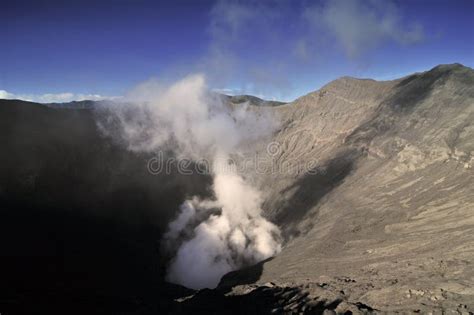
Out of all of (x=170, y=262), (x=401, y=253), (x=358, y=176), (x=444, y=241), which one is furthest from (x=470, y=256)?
(x=170, y=262)

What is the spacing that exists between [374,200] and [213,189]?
6256 centimetres

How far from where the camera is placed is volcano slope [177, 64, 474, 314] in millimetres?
33156

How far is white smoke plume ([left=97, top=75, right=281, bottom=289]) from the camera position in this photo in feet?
292

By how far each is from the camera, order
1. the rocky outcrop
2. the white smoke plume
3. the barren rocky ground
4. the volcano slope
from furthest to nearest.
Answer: the white smoke plume, the barren rocky ground, the rocky outcrop, the volcano slope

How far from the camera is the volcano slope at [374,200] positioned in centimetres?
3316

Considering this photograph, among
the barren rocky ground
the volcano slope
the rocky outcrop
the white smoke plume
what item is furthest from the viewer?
the white smoke plume

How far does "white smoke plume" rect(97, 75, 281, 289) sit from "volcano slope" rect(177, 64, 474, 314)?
25.0 ft

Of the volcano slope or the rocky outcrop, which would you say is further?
the rocky outcrop

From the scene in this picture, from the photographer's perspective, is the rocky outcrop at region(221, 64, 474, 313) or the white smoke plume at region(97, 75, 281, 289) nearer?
the rocky outcrop at region(221, 64, 474, 313)

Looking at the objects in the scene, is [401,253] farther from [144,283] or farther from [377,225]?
[144,283]

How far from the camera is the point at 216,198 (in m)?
113

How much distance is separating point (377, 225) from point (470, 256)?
60.4 feet

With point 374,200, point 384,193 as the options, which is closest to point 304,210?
point 374,200

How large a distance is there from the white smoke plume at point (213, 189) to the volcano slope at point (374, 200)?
763 centimetres
